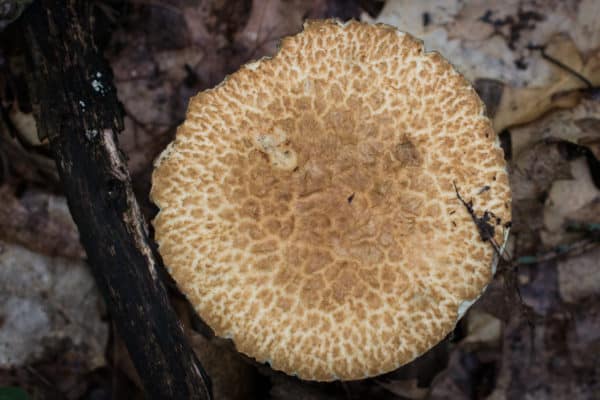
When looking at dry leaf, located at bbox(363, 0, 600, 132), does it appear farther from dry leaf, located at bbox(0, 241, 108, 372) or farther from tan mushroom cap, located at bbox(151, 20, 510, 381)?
dry leaf, located at bbox(0, 241, 108, 372)

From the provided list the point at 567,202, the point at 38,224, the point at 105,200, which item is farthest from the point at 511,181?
the point at 38,224

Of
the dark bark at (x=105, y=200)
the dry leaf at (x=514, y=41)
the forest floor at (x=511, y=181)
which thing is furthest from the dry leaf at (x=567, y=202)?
the dark bark at (x=105, y=200)

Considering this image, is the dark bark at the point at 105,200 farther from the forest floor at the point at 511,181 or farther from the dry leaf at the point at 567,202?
the dry leaf at the point at 567,202

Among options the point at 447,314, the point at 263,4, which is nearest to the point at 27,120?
the point at 263,4

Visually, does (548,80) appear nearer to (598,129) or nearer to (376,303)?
(598,129)

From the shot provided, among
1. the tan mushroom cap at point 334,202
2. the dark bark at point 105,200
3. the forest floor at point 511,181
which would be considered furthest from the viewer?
the forest floor at point 511,181

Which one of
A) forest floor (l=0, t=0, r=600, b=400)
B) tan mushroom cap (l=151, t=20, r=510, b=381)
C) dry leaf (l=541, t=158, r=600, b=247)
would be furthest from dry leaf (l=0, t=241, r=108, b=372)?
dry leaf (l=541, t=158, r=600, b=247)

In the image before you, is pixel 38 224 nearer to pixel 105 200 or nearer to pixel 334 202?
pixel 105 200
